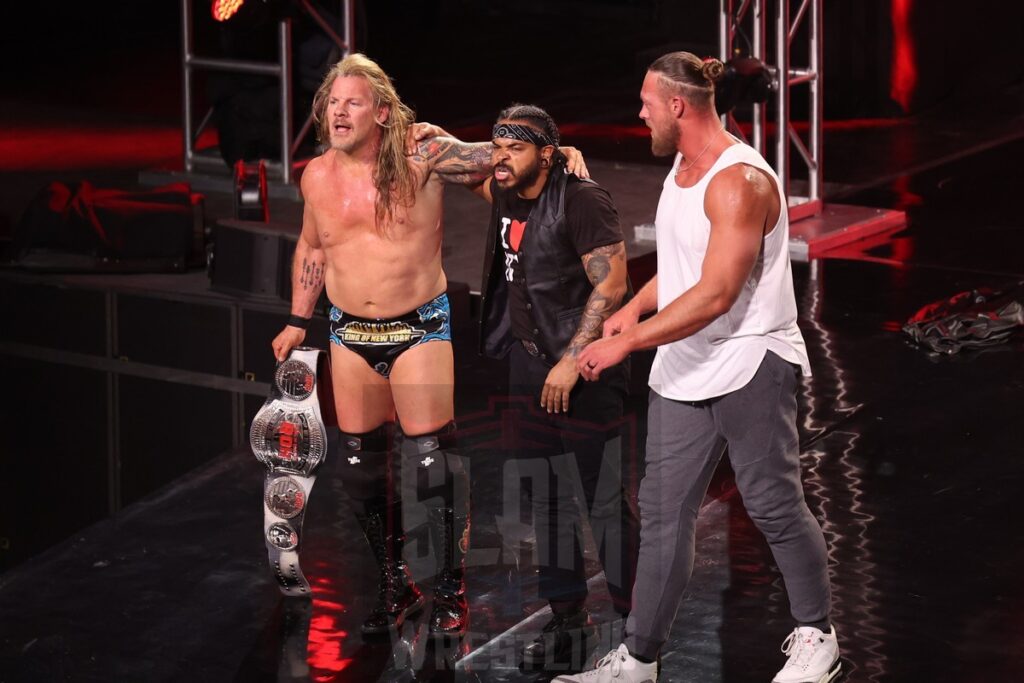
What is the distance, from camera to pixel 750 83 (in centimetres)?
850

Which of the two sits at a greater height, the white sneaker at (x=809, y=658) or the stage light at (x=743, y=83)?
the stage light at (x=743, y=83)

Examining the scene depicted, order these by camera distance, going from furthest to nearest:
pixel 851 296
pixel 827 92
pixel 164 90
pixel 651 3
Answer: pixel 651 3, pixel 164 90, pixel 827 92, pixel 851 296

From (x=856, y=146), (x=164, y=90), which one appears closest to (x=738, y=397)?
(x=856, y=146)

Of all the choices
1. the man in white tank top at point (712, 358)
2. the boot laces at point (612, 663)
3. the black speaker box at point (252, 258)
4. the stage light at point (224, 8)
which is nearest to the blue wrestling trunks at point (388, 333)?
the man in white tank top at point (712, 358)

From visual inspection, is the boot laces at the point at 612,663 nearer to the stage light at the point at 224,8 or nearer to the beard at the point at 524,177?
the beard at the point at 524,177

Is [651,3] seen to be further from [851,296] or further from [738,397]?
[738,397]

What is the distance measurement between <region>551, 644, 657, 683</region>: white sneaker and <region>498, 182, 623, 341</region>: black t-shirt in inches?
34.8

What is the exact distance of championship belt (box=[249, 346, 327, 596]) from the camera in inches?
185

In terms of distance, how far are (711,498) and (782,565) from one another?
5.17 feet

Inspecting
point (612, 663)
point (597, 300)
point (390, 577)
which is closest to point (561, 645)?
point (612, 663)

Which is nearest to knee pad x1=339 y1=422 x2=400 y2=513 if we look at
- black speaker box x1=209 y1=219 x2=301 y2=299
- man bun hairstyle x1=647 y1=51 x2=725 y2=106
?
man bun hairstyle x1=647 y1=51 x2=725 y2=106

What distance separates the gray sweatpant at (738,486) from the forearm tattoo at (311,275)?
1.19m

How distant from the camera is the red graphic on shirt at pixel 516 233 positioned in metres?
4.24

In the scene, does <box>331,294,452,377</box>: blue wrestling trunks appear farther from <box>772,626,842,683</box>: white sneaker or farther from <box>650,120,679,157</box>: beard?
<box>772,626,842,683</box>: white sneaker
